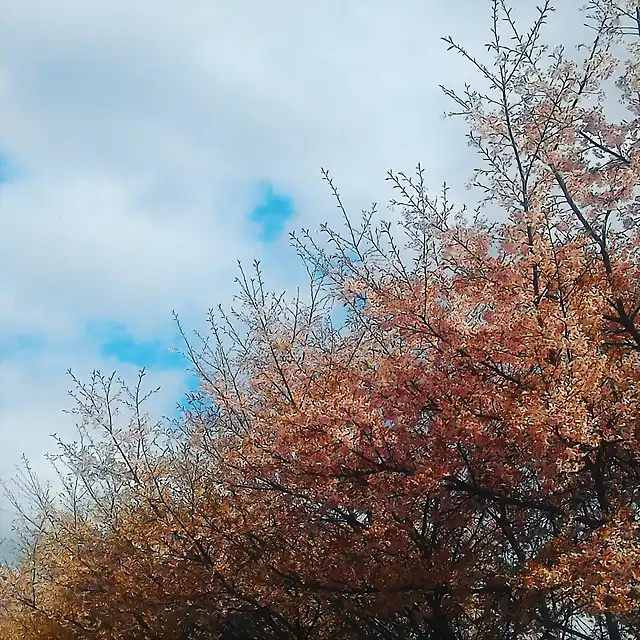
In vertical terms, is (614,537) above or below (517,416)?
below

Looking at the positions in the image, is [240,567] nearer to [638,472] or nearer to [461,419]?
[461,419]

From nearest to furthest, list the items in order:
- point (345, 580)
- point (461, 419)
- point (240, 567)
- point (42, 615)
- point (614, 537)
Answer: point (614, 537) → point (461, 419) → point (345, 580) → point (240, 567) → point (42, 615)

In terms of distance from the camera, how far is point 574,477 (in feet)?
18.8

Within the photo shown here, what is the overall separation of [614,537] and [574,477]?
103 centimetres

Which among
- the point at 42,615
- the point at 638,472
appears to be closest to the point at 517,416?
the point at 638,472

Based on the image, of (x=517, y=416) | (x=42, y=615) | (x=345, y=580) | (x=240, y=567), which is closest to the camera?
(x=517, y=416)

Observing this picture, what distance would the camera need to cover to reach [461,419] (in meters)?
5.55

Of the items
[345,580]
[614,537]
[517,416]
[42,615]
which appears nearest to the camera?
[614,537]

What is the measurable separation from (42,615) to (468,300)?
→ 8570 millimetres

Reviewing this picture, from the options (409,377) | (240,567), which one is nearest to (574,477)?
(409,377)

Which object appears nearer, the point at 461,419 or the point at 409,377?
the point at 461,419

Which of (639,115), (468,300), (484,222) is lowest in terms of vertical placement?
(468,300)

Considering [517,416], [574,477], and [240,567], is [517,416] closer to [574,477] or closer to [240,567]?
[574,477]

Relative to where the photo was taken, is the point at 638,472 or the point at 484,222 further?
the point at 484,222
